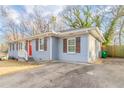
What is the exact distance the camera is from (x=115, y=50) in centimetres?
1808

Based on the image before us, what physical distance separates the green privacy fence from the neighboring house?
651cm

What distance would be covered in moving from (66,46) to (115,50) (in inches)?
375

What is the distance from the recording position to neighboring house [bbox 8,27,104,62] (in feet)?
33.4

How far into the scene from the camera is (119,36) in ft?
74.6

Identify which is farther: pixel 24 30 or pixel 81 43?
pixel 24 30

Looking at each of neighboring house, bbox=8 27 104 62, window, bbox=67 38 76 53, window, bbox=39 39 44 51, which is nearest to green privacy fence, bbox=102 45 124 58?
neighboring house, bbox=8 27 104 62

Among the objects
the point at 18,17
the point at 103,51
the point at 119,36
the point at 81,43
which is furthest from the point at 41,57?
the point at 18,17

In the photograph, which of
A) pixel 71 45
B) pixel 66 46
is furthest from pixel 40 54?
pixel 71 45

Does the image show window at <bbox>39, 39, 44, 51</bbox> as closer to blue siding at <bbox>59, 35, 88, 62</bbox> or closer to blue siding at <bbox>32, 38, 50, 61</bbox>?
blue siding at <bbox>32, 38, 50, 61</bbox>

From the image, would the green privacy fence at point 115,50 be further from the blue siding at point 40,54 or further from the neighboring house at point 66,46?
the blue siding at point 40,54

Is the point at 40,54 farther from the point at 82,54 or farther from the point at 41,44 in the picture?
the point at 82,54

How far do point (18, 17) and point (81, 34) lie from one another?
23597mm

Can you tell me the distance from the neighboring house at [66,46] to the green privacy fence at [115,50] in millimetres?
6509

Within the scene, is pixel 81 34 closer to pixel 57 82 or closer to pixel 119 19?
pixel 57 82
